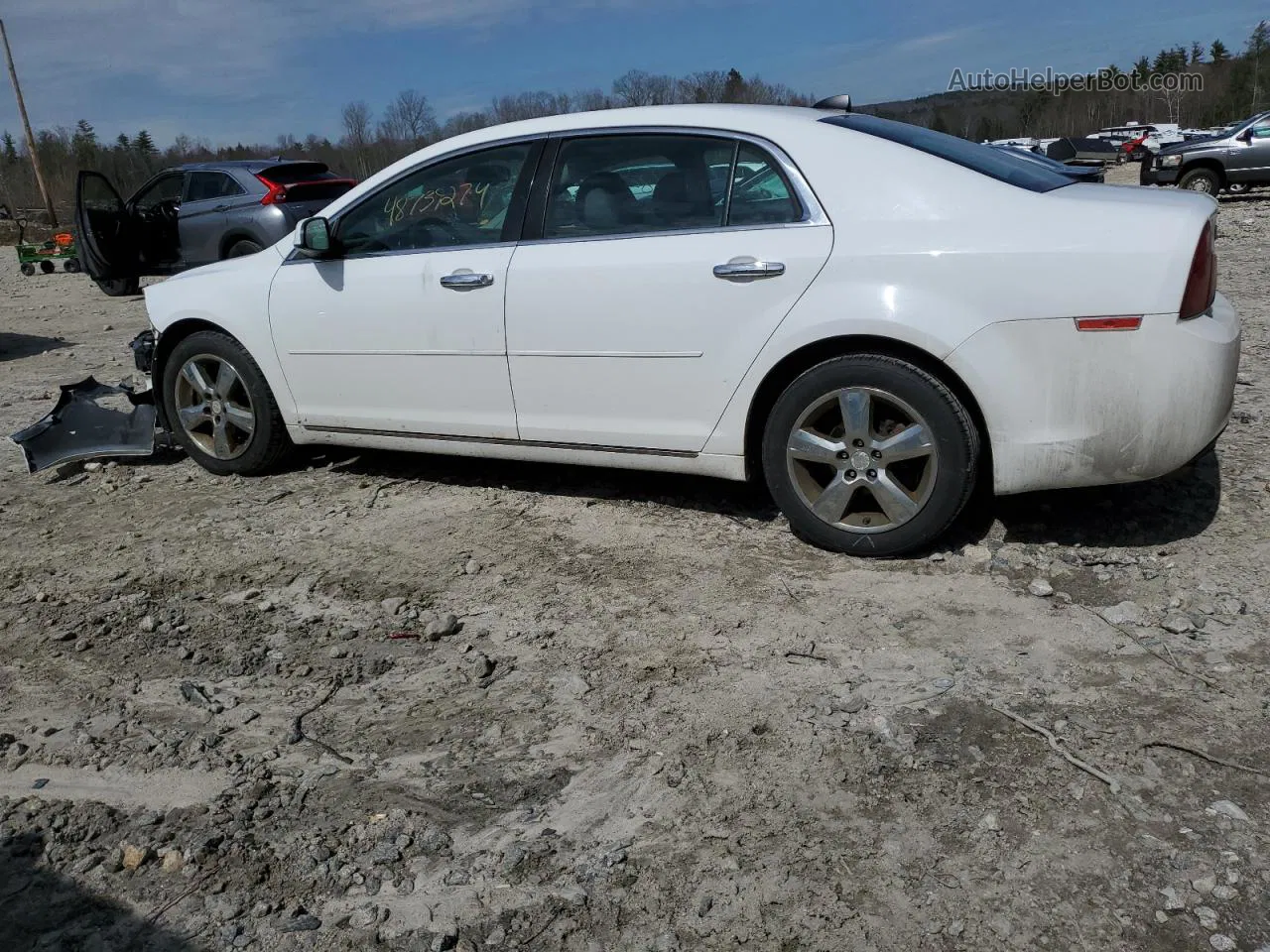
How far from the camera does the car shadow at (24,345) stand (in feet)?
33.1

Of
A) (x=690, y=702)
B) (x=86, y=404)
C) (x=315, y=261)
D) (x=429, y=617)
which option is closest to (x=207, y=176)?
(x=86, y=404)

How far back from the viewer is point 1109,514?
448cm

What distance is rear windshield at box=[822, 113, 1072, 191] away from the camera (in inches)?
158

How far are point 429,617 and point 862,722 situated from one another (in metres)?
1.66

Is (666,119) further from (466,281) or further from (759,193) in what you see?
(466,281)

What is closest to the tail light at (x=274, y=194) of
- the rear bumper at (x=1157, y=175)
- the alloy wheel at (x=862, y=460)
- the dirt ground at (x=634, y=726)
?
the dirt ground at (x=634, y=726)

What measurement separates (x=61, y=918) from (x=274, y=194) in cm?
1253

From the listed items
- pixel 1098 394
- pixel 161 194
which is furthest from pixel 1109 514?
pixel 161 194

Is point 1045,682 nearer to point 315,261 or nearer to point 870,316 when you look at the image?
point 870,316

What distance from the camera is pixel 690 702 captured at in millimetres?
3314

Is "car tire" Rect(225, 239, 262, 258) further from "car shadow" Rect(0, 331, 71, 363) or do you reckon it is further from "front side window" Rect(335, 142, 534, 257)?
"front side window" Rect(335, 142, 534, 257)

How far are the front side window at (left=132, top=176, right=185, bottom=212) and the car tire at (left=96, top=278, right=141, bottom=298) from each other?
3.42 ft

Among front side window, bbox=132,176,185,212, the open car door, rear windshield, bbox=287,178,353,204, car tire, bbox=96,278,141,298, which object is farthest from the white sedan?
front side window, bbox=132,176,185,212

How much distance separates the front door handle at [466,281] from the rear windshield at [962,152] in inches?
60.0
